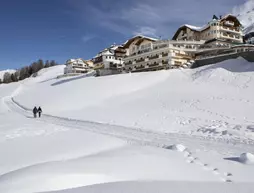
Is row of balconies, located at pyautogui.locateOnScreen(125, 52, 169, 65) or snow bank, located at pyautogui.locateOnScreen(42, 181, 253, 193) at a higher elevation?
row of balconies, located at pyautogui.locateOnScreen(125, 52, 169, 65)

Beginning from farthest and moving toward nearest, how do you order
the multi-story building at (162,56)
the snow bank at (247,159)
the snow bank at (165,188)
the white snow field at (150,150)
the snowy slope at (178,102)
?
the multi-story building at (162,56), the snowy slope at (178,102), the snow bank at (247,159), the white snow field at (150,150), the snow bank at (165,188)

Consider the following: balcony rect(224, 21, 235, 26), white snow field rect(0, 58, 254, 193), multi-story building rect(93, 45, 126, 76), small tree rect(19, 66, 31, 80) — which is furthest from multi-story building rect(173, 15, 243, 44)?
small tree rect(19, 66, 31, 80)

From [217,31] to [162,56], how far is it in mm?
22517

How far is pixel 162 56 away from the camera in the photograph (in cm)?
5678

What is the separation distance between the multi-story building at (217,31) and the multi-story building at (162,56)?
6368mm

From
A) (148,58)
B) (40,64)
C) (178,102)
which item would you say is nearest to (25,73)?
(40,64)

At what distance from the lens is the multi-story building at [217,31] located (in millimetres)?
68562

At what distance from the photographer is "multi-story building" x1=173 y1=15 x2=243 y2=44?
68.6 m

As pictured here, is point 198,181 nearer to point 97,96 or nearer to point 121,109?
point 121,109

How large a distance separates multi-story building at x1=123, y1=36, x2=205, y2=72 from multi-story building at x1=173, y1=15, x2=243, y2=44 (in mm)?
6368

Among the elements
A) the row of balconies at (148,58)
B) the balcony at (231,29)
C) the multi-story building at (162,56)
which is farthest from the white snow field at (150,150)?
the balcony at (231,29)

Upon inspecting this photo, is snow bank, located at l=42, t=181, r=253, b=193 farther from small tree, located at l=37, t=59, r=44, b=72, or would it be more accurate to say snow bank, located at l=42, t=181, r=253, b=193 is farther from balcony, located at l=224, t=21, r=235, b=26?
small tree, located at l=37, t=59, r=44, b=72

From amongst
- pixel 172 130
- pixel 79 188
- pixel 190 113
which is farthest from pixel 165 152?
pixel 190 113

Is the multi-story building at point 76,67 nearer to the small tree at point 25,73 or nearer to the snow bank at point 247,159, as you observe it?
the small tree at point 25,73
